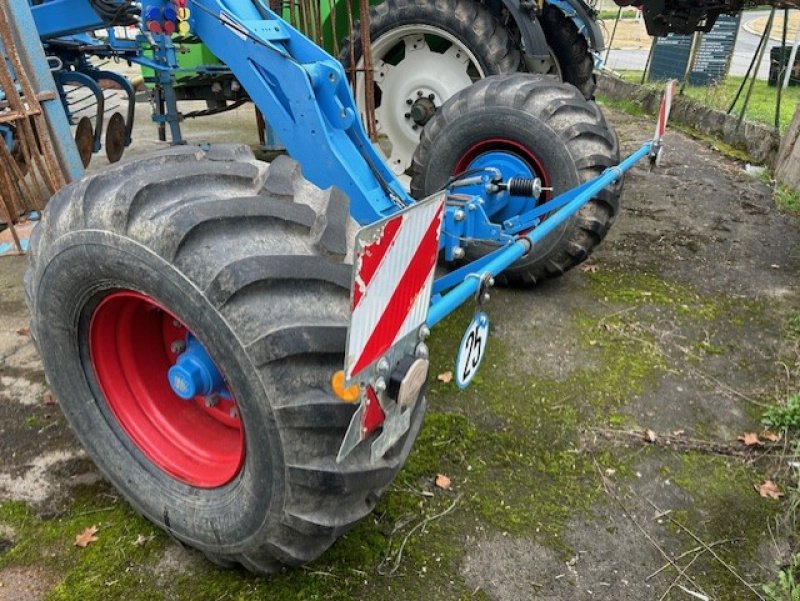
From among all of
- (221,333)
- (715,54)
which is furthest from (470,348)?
(715,54)

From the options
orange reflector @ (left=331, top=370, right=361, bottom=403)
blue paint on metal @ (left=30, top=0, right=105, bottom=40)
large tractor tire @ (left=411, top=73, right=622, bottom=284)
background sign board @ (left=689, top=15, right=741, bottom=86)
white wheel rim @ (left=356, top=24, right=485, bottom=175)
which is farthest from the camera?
background sign board @ (left=689, top=15, right=741, bottom=86)

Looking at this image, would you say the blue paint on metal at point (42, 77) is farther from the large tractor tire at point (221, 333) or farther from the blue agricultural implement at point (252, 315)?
the large tractor tire at point (221, 333)

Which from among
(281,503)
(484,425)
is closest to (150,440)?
(281,503)

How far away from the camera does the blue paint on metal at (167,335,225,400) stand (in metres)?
1.92

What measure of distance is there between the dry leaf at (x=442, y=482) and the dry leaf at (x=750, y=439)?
4.49 feet

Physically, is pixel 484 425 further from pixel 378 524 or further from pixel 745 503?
pixel 745 503

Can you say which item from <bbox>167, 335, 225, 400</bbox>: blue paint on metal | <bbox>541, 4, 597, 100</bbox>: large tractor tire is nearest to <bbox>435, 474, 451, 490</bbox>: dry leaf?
<bbox>167, 335, 225, 400</bbox>: blue paint on metal

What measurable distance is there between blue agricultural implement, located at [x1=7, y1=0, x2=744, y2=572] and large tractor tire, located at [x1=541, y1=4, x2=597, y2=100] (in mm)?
3016

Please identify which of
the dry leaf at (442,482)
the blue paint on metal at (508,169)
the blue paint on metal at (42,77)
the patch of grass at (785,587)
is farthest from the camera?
the blue paint on metal at (508,169)

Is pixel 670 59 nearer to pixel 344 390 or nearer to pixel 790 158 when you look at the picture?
pixel 790 158

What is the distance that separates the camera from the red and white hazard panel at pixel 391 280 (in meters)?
1.27

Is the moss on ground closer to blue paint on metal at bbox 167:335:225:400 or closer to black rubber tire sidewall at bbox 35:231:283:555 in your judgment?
black rubber tire sidewall at bbox 35:231:283:555

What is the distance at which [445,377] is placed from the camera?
10.2 ft

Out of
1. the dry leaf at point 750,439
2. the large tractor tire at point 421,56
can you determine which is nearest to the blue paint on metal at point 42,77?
the large tractor tire at point 421,56
